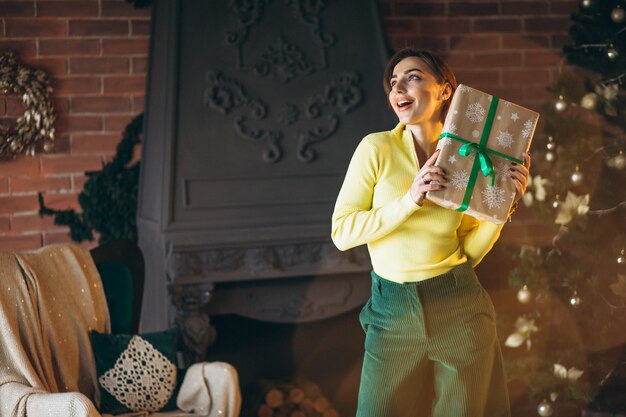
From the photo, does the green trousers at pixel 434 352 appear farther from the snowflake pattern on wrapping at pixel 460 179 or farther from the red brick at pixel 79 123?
the red brick at pixel 79 123

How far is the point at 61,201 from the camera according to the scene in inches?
148

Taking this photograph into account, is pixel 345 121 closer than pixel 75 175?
Yes

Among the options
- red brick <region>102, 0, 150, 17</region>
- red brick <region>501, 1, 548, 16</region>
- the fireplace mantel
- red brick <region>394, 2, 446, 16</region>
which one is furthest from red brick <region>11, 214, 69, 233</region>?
red brick <region>501, 1, 548, 16</region>

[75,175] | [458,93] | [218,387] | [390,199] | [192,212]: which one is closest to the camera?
[458,93]

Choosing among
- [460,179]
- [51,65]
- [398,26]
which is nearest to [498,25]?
[398,26]

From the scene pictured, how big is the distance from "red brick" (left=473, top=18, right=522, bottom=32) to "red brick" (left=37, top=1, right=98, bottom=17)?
6.06 feet

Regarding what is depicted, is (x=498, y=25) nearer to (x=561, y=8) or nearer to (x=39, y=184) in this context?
(x=561, y=8)

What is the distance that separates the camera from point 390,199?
1.90 m

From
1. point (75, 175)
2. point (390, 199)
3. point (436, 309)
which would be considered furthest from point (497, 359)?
point (75, 175)

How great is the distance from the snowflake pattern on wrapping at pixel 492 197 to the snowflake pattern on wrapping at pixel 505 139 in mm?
94

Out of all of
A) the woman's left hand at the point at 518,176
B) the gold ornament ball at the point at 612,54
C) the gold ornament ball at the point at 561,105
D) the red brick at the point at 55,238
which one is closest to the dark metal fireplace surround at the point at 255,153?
the red brick at the point at 55,238

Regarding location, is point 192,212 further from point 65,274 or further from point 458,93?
point 458,93

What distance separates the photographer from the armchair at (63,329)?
2611 millimetres

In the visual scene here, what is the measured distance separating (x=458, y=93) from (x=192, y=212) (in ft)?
5.69
